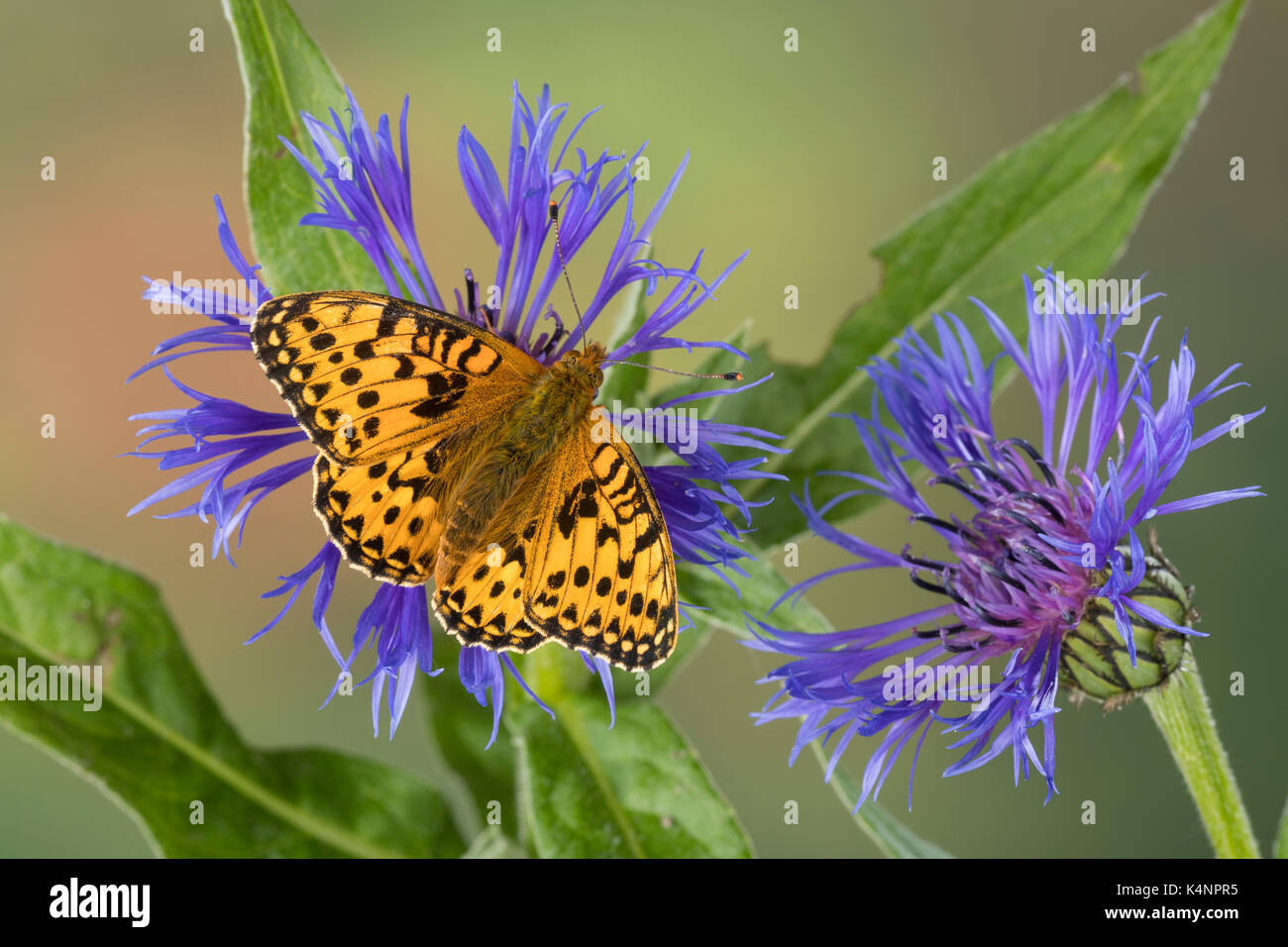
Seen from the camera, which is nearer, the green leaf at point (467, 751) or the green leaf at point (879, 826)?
the green leaf at point (879, 826)

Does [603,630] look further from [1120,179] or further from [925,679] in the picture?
[1120,179]

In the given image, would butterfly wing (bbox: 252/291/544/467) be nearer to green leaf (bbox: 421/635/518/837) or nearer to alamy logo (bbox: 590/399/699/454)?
alamy logo (bbox: 590/399/699/454)

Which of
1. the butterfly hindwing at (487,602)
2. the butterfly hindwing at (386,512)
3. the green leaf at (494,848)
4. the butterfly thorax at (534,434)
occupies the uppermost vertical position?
the butterfly thorax at (534,434)

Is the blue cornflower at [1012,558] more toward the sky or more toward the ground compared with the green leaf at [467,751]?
more toward the sky

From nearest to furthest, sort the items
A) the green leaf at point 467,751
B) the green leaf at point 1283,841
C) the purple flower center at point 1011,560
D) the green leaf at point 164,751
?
the green leaf at point 1283,841 < the purple flower center at point 1011,560 < the green leaf at point 164,751 < the green leaf at point 467,751

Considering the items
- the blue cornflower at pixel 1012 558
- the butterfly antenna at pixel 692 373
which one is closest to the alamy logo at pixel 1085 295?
the blue cornflower at pixel 1012 558

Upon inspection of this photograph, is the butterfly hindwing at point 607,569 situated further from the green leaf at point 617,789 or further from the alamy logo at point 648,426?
the green leaf at point 617,789

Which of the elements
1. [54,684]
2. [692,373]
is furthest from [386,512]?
[54,684]

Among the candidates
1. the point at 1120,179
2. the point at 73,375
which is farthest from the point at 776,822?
the point at 73,375
